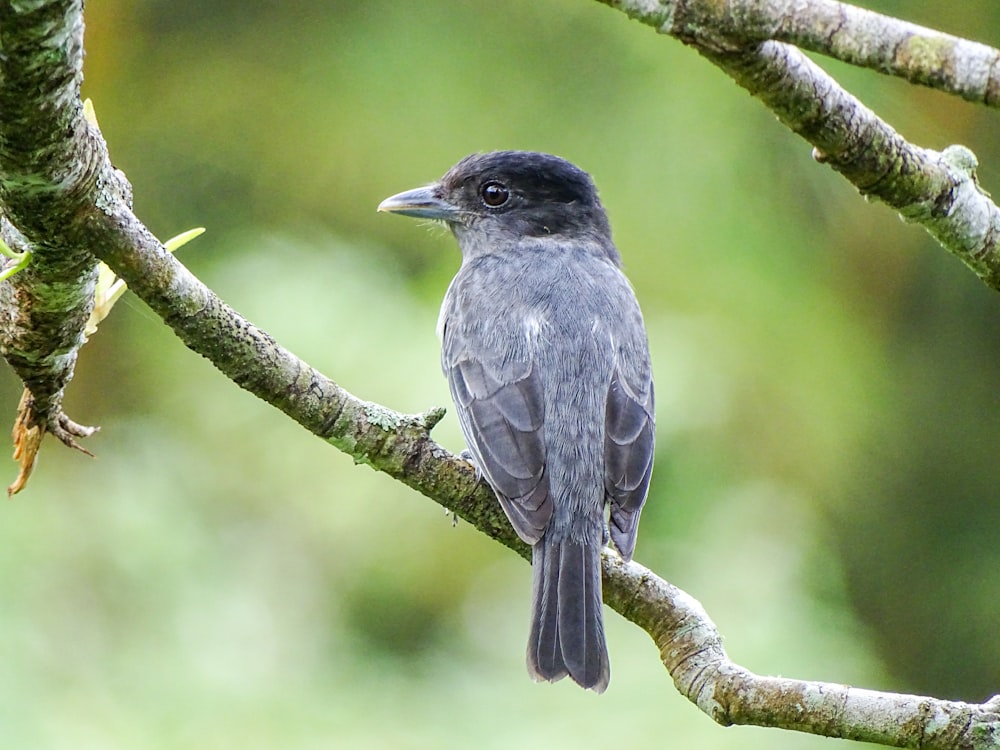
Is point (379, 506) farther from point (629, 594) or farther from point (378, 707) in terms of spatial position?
point (629, 594)

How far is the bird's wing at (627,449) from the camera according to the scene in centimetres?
369

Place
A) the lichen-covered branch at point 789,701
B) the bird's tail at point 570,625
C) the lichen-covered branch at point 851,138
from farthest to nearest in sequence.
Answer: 1. the bird's tail at point 570,625
2. the lichen-covered branch at point 789,701
3. the lichen-covered branch at point 851,138

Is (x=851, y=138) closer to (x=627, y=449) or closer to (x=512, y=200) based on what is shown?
(x=627, y=449)

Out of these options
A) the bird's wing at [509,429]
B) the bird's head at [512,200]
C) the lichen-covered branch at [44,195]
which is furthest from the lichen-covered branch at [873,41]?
the bird's head at [512,200]

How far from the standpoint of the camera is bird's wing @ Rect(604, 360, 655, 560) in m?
3.69

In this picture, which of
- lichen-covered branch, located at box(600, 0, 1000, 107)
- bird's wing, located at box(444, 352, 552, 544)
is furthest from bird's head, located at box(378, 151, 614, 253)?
lichen-covered branch, located at box(600, 0, 1000, 107)

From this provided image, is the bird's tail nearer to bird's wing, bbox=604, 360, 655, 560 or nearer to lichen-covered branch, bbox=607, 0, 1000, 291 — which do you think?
bird's wing, bbox=604, 360, 655, 560

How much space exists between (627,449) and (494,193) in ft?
4.86

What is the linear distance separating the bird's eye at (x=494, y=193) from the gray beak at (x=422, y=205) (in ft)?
0.37

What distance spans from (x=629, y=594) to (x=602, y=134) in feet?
7.34

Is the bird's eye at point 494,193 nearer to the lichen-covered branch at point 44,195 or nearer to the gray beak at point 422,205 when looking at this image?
the gray beak at point 422,205

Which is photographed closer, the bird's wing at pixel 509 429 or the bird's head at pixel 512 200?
the bird's wing at pixel 509 429

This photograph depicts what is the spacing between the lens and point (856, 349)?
5281mm

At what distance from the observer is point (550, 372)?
4.03 metres
